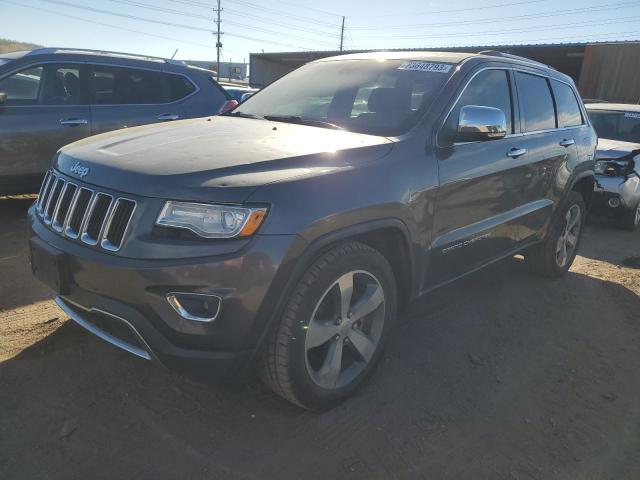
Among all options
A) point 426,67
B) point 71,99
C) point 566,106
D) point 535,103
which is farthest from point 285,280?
point 71,99

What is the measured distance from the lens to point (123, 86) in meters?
6.10

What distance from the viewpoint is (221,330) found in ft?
6.93

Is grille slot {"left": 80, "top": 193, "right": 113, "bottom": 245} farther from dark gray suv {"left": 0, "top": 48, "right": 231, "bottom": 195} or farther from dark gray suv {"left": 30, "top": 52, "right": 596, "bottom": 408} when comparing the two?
dark gray suv {"left": 0, "top": 48, "right": 231, "bottom": 195}

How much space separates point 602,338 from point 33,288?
14.3ft

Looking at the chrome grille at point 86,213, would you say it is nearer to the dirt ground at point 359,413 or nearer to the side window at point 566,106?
the dirt ground at point 359,413

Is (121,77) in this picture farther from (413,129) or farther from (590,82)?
(590,82)

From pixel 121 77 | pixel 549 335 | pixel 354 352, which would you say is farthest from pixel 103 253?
pixel 121 77

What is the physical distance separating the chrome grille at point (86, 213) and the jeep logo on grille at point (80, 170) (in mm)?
62

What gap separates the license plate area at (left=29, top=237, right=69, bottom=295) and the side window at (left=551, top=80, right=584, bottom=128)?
416cm

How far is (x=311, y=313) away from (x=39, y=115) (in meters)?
4.59

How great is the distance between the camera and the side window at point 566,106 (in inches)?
181

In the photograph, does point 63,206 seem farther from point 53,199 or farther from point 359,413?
point 359,413

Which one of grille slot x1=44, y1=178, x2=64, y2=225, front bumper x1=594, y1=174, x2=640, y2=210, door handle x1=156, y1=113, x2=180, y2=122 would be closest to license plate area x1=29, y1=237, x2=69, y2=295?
grille slot x1=44, y1=178, x2=64, y2=225

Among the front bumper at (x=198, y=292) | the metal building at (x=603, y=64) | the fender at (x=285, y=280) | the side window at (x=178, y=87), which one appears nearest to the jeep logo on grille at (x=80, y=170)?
the front bumper at (x=198, y=292)
